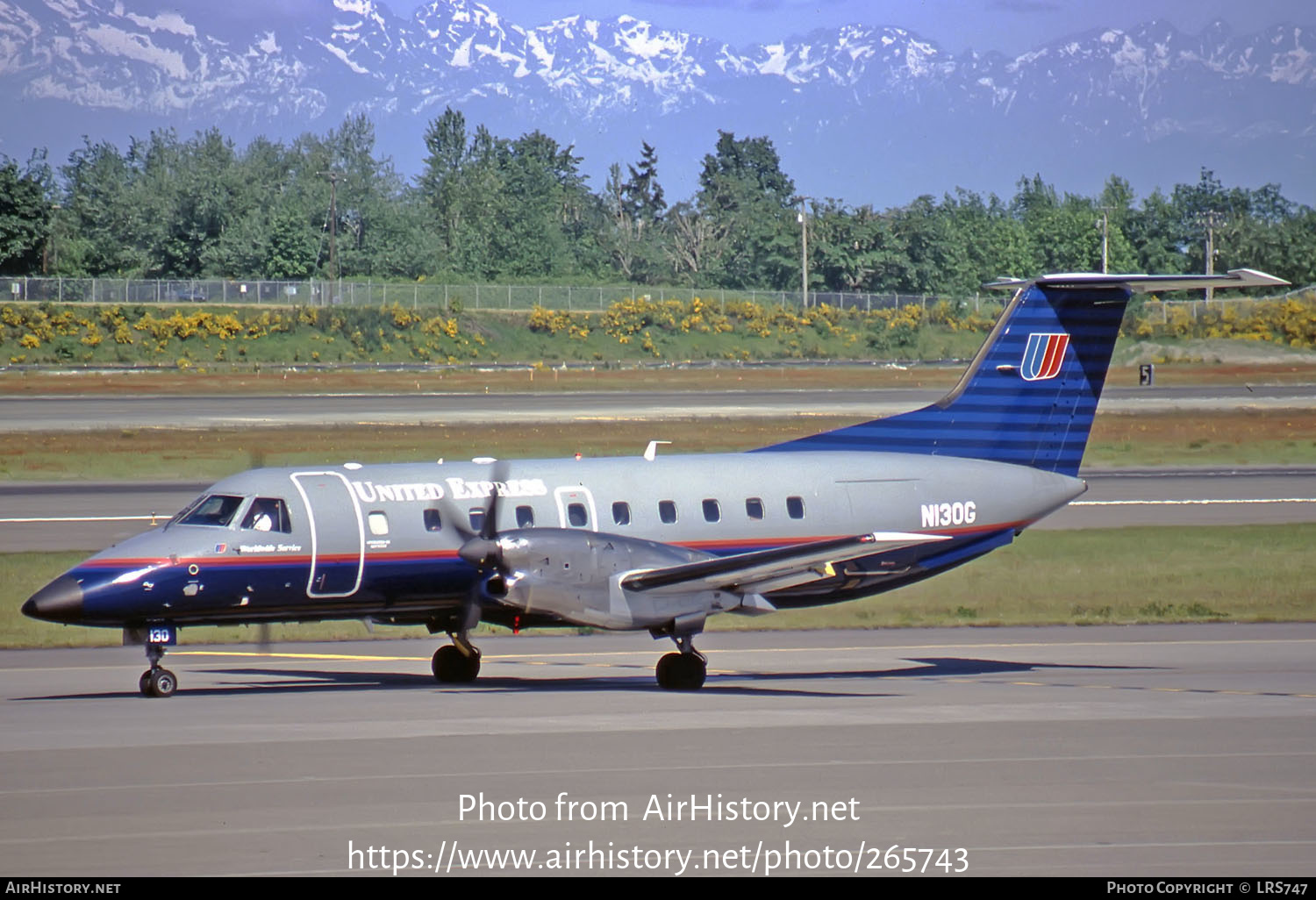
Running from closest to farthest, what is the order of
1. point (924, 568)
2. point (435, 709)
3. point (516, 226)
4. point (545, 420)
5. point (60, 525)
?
1. point (435, 709)
2. point (924, 568)
3. point (60, 525)
4. point (545, 420)
5. point (516, 226)

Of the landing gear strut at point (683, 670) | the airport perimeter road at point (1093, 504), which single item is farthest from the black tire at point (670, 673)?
the airport perimeter road at point (1093, 504)

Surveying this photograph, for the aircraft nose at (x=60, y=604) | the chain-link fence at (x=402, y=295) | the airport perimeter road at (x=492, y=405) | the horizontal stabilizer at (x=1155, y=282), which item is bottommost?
the aircraft nose at (x=60, y=604)

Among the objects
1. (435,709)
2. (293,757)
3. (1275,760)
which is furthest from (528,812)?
(1275,760)

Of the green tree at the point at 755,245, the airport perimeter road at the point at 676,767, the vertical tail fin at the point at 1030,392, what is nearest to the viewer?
the airport perimeter road at the point at 676,767

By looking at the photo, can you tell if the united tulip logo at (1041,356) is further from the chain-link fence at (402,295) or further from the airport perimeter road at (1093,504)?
the chain-link fence at (402,295)

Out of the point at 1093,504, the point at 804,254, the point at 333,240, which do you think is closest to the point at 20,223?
the point at 333,240

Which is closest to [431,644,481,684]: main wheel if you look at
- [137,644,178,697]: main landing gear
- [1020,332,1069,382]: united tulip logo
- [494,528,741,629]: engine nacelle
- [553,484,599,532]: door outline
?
A: [494,528,741,629]: engine nacelle

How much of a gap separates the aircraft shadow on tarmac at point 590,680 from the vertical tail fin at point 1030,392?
3368mm

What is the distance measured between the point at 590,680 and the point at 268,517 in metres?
5.11

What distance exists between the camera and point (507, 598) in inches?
790

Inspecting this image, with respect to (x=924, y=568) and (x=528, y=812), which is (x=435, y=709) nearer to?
(x=528, y=812)

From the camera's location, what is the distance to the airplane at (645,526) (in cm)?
1995

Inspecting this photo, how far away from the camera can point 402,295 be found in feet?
382

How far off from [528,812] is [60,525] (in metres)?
29.7
